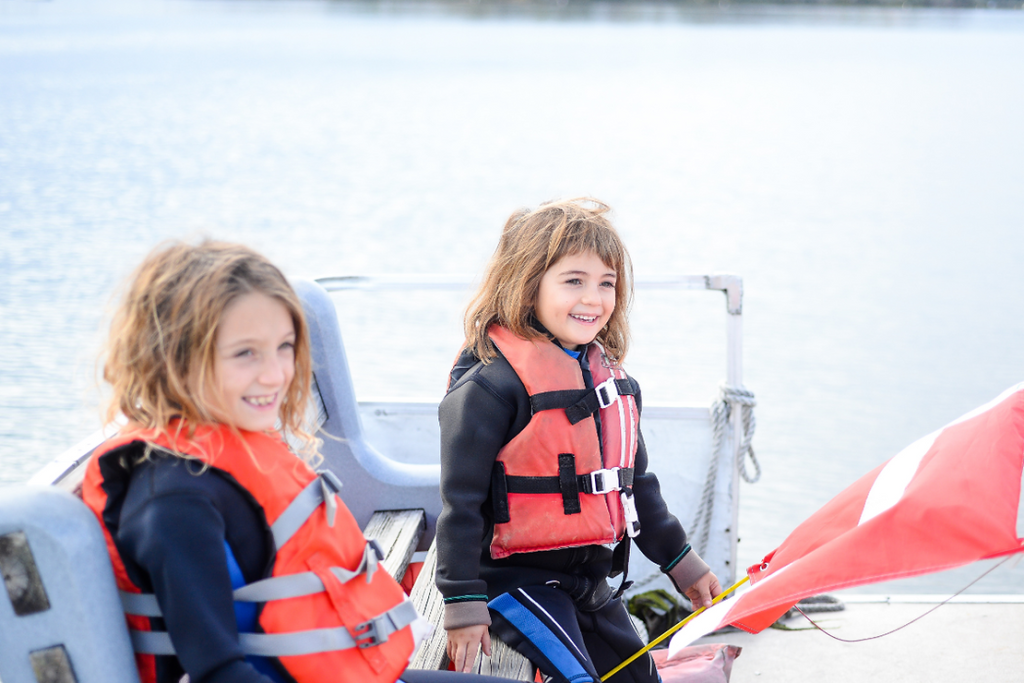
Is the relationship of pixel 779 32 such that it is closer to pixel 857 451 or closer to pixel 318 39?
pixel 318 39

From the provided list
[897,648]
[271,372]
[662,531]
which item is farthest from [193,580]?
[897,648]

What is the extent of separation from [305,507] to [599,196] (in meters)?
8.84

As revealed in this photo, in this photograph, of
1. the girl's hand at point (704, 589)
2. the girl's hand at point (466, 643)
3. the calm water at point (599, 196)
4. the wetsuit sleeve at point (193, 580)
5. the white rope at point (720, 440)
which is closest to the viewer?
the wetsuit sleeve at point (193, 580)

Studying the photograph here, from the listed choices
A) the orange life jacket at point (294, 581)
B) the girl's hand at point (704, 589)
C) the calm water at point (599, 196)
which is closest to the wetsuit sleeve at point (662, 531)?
the girl's hand at point (704, 589)

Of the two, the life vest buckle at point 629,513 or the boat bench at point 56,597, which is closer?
the boat bench at point 56,597

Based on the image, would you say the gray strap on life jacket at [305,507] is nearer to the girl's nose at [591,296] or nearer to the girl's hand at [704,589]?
the girl's nose at [591,296]

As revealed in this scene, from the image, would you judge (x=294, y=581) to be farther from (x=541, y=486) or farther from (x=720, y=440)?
(x=720, y=440)

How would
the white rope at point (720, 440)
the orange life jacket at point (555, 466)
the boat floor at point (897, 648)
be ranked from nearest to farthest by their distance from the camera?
the orange life jacket at point (555, 466) → the boat floor at point (897, 648) → the white rope at point (720, 440)

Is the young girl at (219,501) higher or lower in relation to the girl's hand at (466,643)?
higher

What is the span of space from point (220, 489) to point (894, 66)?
25916mm

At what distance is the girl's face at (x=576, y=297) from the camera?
183cm

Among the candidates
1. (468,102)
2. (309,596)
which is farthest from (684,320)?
(468,102)

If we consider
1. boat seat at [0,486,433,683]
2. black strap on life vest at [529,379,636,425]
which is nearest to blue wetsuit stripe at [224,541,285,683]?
boat seat at [0,486,433,683]

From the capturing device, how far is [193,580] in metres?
1.17
